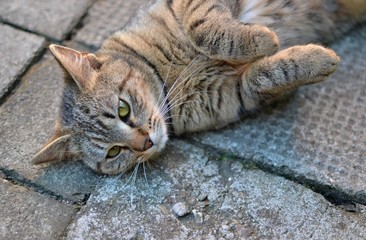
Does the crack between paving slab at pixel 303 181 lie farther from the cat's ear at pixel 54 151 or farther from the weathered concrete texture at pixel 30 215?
the weathered concrete texture at pixel 30 215

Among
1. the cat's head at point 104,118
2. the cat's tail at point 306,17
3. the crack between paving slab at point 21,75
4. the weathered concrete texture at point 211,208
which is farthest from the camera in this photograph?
the crack between paving slab at point 21,75

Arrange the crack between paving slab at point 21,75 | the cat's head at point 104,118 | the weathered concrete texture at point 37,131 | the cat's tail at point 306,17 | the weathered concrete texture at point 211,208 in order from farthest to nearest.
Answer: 1. the crack between paving slab at point 21,75
2. the cat's tail at point 306,17
3. the weathered concrete texture at point 37,131
4. the cat's head at point 104,118
5. the weathered concrete texture at point 211,208

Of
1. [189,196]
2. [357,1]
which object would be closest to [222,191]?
[189,196]

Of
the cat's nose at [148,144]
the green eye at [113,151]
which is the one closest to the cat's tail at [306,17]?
the cat's nose at [148,144]

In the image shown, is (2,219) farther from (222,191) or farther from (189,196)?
(222,191)

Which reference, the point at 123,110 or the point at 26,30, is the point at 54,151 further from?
the point at 26,30

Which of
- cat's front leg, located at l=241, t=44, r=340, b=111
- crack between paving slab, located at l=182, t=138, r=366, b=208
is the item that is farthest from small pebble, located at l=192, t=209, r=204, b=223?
cat's front leg, located at l=241, t=44, r=340, b=111

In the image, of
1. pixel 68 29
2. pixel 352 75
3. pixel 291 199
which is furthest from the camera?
pixel 68 29

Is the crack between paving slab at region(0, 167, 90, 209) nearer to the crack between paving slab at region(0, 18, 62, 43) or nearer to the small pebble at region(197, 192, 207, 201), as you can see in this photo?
the small pebble at region(197, 192, 207, 201)
